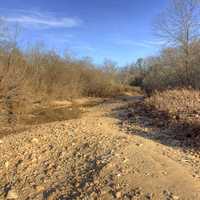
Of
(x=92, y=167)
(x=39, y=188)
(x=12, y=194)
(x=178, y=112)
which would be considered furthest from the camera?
(x=178, y=112)

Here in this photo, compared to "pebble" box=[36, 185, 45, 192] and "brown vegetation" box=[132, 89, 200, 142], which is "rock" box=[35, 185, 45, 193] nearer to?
"pebble" box=[36, 185, 45, 192]

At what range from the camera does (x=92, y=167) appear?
179 inches

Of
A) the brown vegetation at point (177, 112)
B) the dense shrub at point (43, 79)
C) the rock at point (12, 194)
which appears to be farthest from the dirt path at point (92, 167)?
the dense shrub at point (43, 79)

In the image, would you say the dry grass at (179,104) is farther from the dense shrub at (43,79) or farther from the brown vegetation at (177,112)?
the dense shrub at (43,79)

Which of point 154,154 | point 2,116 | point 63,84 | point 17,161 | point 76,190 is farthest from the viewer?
point 63,84

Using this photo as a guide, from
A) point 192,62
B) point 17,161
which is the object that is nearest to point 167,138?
point 17,161

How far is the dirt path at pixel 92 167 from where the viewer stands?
3734 mm

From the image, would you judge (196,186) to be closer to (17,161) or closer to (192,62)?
(17,161)

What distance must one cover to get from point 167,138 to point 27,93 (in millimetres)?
5115

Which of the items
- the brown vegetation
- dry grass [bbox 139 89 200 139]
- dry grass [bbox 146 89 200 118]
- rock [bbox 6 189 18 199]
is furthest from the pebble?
dry grass [bbox 146 89 200 118]

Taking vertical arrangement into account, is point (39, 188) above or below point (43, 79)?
below

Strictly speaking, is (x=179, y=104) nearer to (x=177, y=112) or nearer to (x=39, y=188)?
(x=177, y=112)

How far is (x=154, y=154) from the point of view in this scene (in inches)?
192

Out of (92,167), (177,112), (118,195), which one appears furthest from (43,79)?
(118,195)
